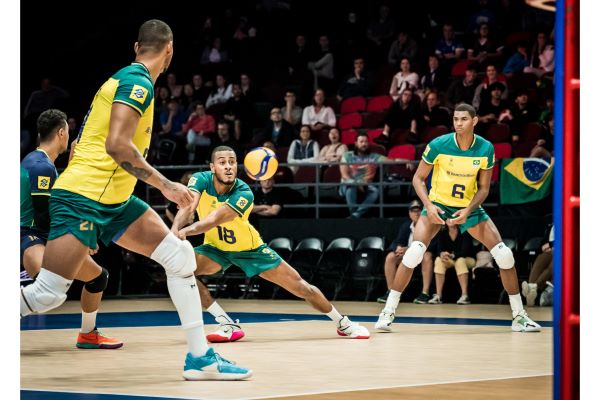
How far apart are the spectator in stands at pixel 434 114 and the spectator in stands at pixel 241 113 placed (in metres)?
3.59

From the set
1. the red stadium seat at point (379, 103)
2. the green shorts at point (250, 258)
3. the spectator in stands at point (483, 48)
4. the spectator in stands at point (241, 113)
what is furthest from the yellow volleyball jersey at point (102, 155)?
the spectator in stands at point (483, 48)

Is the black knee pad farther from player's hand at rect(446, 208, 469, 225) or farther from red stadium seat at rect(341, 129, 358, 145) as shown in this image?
red stadium seat at rect(341, 129, 358, 145)

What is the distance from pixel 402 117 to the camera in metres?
17.2

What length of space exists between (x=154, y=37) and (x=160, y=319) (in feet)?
21.9

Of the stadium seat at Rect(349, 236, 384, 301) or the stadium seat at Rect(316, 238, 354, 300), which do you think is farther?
the stadium seat at Rect(316, 238, 354, 300)

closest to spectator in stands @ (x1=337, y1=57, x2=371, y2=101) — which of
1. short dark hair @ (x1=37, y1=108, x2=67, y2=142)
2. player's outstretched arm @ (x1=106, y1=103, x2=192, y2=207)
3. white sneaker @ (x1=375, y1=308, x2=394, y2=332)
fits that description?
white sneaker @ (x1=375, y1=308, x2=394, y2=332)

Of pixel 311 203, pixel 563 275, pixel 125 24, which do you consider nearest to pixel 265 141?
pixel 311 203

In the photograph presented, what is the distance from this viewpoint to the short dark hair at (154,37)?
618 cm

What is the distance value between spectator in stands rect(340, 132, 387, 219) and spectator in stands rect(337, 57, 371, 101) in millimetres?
2741

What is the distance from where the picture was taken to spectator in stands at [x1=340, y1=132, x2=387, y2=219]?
1617 cm

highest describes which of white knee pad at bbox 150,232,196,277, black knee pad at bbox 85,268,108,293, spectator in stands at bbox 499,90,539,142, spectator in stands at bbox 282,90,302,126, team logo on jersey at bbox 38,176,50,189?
spectator in stands at bbox 282,90,302,126

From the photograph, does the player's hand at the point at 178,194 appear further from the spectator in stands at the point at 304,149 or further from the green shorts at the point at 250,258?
the spectator in stands at the point at 304,149

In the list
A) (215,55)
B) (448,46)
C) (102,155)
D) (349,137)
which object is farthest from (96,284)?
(215,55)
